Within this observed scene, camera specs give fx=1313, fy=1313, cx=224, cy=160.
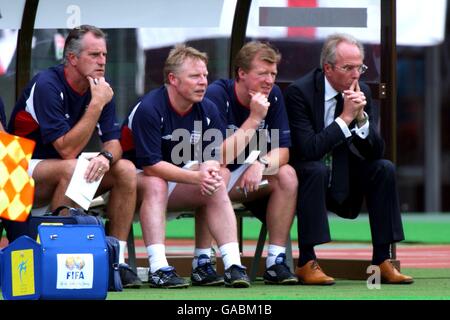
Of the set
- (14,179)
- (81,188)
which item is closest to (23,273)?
(14,179)

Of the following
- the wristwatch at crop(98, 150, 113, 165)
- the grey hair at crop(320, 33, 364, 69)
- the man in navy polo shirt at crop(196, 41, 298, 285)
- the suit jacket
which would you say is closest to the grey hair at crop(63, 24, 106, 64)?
the wristwatch at crop(98, 150, 113, 165)

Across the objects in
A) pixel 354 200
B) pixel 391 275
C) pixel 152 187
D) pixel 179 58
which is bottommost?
pixel 391 275

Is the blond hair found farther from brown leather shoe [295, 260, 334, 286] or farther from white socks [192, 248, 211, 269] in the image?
brown leather shoe [295, 260, 334, 286]

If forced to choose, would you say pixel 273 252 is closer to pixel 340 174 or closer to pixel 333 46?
pixel 340 174

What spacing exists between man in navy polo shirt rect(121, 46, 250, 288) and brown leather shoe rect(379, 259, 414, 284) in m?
1.05

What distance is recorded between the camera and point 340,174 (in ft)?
26.1

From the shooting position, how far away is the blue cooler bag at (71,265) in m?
6.41

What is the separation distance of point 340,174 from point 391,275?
690 mm

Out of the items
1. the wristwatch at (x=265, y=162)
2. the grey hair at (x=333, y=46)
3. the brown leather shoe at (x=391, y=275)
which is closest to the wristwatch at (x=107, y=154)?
the wristwatch at (x=265, y=162)

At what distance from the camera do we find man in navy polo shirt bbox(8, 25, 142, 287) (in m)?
7.38

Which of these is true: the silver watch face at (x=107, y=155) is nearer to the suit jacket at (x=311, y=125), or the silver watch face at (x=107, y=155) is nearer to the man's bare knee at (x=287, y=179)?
the man's bare knee at (x=287, y=179)

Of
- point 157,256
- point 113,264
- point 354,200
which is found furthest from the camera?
point 354,200
